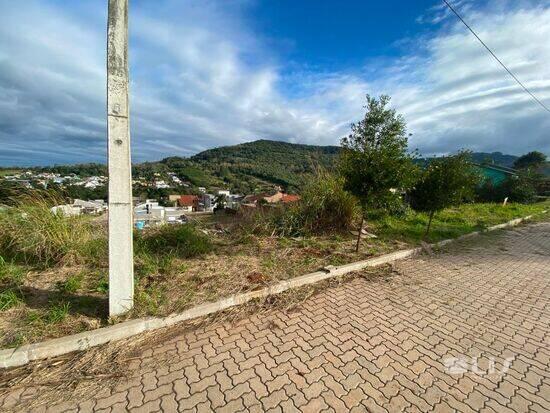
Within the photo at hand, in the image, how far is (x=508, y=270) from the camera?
578cm

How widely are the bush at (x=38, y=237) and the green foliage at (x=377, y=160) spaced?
17.5 feet

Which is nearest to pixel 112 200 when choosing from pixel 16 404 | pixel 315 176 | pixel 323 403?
pixel 16 404

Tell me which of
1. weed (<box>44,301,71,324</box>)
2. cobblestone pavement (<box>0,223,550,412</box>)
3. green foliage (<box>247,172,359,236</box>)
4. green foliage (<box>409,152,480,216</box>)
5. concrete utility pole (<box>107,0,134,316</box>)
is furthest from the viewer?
green foliage (<box>409,152,480,216</box>)

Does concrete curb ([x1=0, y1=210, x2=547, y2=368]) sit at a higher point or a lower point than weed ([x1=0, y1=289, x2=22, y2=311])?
lower

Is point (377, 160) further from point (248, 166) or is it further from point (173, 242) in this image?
point (248, 166)

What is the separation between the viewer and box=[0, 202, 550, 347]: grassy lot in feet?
10.2

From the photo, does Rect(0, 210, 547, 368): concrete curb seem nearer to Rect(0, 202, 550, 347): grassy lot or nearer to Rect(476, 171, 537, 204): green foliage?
Rect(0, 202, 550, 347): grassy lot

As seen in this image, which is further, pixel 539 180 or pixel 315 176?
pixel 539 180

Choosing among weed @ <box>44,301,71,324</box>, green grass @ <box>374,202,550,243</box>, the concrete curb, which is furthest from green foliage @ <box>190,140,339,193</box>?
weed @ <box>44,301,71,324</box>

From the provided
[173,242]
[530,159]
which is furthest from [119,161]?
[530,159]

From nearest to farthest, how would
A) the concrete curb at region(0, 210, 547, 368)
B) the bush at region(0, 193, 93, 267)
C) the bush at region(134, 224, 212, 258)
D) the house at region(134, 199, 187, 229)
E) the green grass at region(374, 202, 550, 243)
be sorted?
1. the concrete curb at region(0, 210, 547, 368)
2. the bush at region(0, 193, 93, 267)
3. the bush at region(134, 224, 212, 258)
4. the house at region(134, 199, 187, 229)
5. the green grass at region(374, 202, 550, 243)

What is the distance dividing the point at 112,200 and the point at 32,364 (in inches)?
64.0

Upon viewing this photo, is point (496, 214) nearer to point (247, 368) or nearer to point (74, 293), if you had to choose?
point (247, 368)

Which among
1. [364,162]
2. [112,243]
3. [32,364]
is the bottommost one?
[32,364]
